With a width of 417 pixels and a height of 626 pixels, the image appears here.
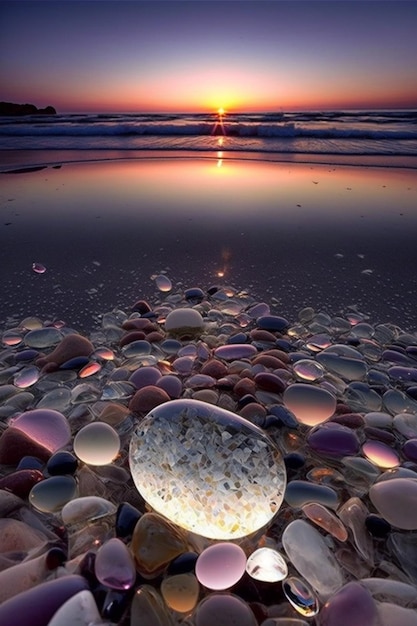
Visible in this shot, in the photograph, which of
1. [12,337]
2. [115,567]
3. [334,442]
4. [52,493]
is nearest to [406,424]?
[334,442]

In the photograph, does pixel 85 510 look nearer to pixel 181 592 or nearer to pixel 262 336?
pixel 181 592

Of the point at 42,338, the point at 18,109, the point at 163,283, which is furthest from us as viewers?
the point at 18,109

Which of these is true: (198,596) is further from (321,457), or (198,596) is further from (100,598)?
(321,457)

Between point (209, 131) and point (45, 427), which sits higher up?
point (209, 131)

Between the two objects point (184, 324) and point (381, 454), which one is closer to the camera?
point (381, 454)

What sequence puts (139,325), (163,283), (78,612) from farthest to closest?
1. (163,283)
2. (139,325)
3. (78,612)

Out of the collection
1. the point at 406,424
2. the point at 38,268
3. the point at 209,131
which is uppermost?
the point at 209,131
